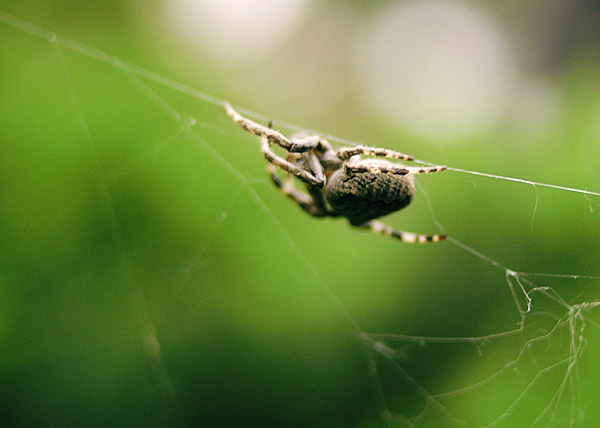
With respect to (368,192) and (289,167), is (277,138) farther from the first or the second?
(368,192)

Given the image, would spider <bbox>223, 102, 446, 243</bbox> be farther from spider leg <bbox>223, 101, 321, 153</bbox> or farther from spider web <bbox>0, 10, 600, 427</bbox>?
spider web <bbox>0, 10, 600, 427</bbox>

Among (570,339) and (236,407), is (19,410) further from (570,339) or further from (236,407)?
(570,339)

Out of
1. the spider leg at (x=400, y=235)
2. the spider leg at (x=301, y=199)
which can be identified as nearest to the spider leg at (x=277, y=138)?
the spider leg at (x=301, y=199)

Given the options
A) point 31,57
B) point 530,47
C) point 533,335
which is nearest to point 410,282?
point 533,335

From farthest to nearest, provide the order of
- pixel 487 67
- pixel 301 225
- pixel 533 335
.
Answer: pixel 487 67 < pixel 301 225 < pixel 533 335

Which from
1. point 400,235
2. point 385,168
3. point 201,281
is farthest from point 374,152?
point 201,281

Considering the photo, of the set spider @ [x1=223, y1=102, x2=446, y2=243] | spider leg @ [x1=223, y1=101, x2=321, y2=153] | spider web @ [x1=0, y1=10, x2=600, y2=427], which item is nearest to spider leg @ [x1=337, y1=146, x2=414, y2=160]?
spider @ [x1=223, y1=102, x2=446, y2=243]
